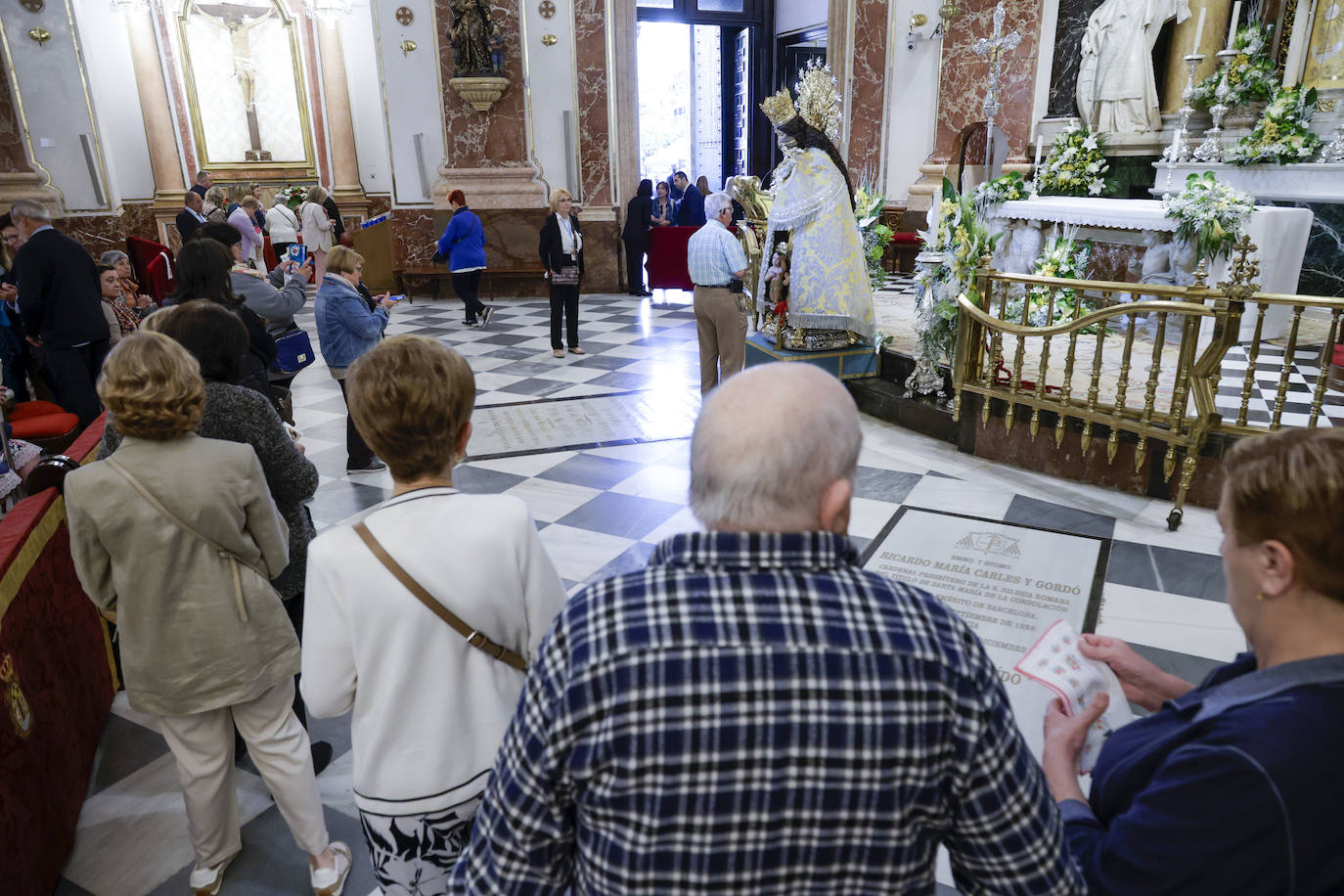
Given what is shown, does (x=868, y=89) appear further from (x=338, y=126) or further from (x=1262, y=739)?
(x=1262, y=739)

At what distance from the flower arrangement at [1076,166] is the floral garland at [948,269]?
482 cm

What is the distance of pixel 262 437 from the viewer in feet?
7.55

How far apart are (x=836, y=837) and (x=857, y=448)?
0.43 m

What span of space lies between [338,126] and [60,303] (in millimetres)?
10882

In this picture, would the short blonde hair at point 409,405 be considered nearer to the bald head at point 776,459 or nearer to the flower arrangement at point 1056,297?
the bald head at point 776,459

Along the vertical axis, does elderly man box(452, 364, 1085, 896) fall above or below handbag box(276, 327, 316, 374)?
above

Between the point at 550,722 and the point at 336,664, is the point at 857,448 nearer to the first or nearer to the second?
the point at 550,722

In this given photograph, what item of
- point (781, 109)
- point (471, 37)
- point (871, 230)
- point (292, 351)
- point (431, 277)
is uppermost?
point (471, 37)

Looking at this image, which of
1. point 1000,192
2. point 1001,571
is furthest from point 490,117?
point 1001,571

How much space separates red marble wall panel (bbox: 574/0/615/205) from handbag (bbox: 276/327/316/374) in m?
8.07

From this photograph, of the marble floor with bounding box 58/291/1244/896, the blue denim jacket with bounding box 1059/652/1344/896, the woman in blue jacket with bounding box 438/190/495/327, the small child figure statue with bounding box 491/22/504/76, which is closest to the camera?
the blue denim jacket with bounding box 1059/652/1344/896

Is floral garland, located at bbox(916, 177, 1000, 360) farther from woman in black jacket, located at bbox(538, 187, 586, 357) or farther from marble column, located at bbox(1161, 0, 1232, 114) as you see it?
marble column, located at bbox(1161, 0, 1232, 114)

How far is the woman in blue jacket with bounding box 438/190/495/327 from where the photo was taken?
33.0 ft

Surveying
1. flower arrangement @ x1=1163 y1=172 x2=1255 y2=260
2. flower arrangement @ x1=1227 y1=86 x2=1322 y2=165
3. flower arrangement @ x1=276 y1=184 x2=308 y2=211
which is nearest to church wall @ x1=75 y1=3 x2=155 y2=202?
flower arrangement @ x1=276 y1=184 x2=308 y2=211
